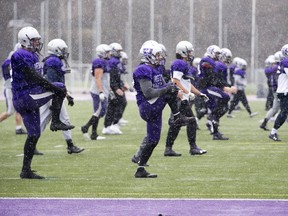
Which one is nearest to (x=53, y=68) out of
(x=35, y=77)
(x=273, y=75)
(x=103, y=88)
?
(x=35, y=77)

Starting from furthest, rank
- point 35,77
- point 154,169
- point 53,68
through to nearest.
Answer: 1. point 53,68
2. point 154,169
3. point 35,77

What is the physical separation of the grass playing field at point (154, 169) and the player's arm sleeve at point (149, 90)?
1.06 meters

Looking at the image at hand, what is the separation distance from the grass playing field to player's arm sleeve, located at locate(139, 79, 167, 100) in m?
1.06

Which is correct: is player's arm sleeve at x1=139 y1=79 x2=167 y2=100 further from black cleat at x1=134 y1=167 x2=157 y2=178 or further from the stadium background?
the stadium background

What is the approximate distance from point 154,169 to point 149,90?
1750 millimetres

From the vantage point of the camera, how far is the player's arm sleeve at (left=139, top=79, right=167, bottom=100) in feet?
34.0

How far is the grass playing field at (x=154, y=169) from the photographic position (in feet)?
31.5

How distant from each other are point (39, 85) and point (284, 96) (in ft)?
20.7

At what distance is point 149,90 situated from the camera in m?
10.4

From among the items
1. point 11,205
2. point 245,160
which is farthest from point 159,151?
point 11,205

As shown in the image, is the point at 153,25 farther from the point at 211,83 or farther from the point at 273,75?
the point at 211,83

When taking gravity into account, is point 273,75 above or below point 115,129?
above

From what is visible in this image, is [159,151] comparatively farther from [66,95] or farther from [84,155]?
[66,95]

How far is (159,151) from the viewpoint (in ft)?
47.3
